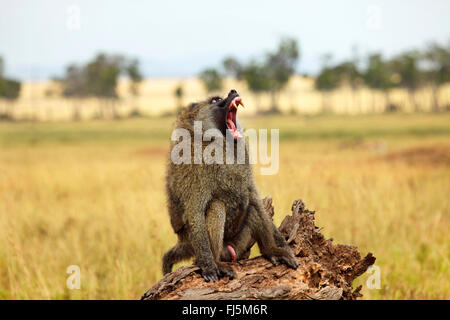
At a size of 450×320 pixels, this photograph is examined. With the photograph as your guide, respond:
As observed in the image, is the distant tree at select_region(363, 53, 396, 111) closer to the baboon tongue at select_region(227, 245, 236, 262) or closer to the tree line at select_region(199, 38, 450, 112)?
the tree line at select_region(199, 38, 450, 112)

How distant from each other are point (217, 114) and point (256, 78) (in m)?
82.7

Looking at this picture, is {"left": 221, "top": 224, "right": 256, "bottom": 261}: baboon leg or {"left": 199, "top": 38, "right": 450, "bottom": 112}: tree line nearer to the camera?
{"left": 221, "top": 224, "right": 256, "bottom": 261}: baboon leg

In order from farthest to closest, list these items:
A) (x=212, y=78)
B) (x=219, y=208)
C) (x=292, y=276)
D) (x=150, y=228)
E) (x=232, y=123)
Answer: (x=212, y=78), (x=150, y=228), (x=232, y=123), (x=219, y=208), (x=292, y=276)

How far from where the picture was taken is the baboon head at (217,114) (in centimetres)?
456

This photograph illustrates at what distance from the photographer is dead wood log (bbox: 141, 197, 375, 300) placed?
13.5 ft

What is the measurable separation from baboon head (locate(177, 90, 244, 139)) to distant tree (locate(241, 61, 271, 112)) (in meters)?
81.9

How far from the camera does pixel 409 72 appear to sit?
93.5m

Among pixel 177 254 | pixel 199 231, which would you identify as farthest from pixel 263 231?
pixel 177 254

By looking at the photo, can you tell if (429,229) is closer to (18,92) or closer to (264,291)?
(264,291)

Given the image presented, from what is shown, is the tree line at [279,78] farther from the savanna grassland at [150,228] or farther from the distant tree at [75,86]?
the savanna grassland at [150,228]

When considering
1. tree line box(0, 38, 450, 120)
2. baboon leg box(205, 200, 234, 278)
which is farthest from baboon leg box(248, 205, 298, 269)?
tree line box(0, 38, 450, 120)

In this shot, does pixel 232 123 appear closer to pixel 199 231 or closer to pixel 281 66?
pixel 199 231

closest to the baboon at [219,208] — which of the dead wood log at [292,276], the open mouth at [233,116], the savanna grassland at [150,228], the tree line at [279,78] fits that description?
the open mouth at [233,116]

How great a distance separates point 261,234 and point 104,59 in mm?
101028
